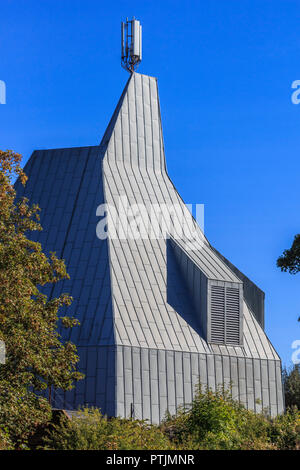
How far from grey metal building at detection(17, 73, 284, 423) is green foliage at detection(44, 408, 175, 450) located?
6.40m

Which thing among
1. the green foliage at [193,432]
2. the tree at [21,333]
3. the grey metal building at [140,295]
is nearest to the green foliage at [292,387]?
the grey metal building at [140,295]

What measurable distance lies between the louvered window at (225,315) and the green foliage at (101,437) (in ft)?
33.9

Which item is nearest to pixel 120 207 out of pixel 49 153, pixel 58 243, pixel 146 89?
pixel 58 243

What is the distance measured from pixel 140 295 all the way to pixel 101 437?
11.0 metres

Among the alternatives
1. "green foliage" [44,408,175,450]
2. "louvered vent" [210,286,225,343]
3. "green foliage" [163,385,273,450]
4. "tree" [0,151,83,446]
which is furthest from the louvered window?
"green foliage" [44,408,175,450]

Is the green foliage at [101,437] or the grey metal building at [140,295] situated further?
the grey metal building at [140,295]

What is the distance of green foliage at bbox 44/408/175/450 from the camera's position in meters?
20.9

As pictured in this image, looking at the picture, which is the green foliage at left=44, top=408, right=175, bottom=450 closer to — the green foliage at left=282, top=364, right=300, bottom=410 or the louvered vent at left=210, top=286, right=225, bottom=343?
the louvered vent at left=210, top=286, right=225, bottom=343

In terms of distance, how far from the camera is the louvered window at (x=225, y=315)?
32844 mm

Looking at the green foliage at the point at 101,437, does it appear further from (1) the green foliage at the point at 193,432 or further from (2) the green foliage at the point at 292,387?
(2) the green foliage at the point at 292,387

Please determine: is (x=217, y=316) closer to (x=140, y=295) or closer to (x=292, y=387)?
(x=140, y=295)
